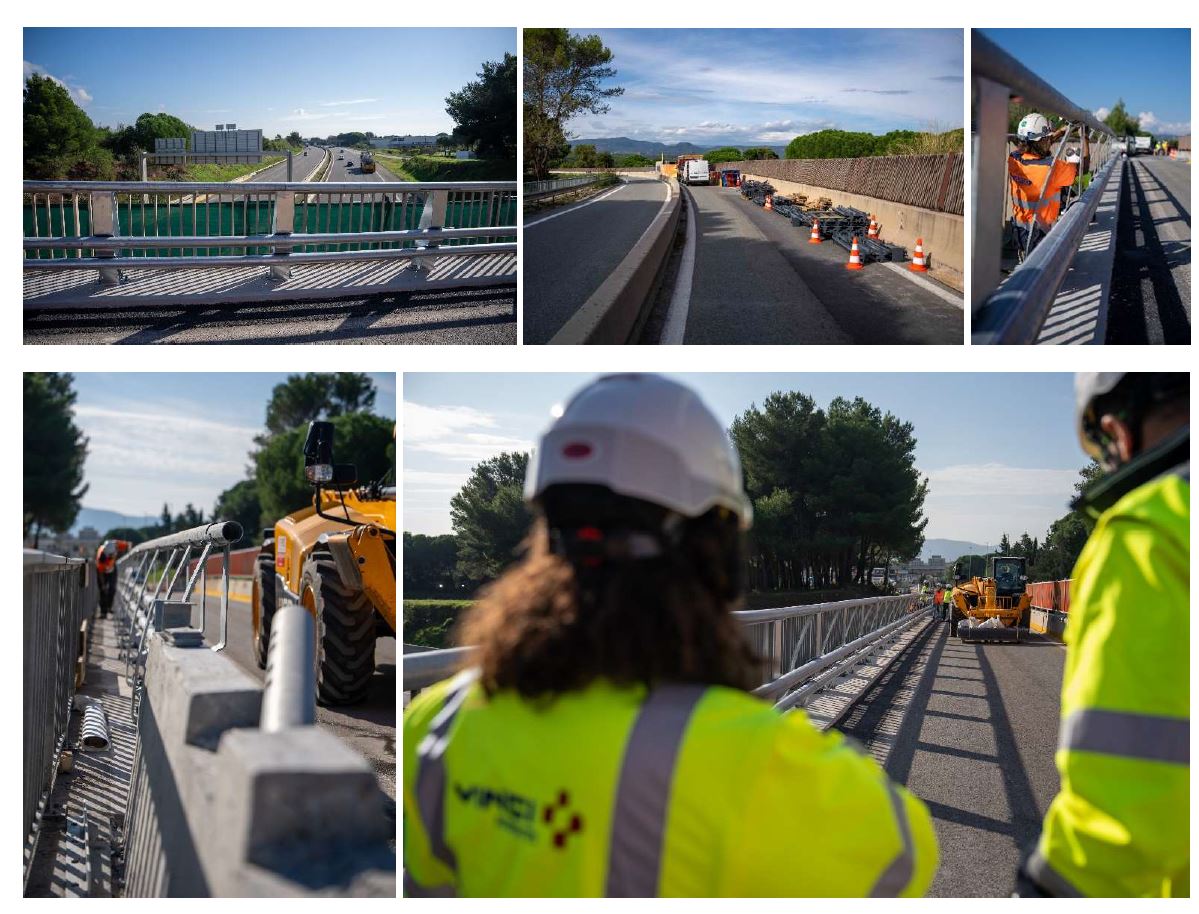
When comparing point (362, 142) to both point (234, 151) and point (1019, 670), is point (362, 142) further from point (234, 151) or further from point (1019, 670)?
A: point (1019, 670)

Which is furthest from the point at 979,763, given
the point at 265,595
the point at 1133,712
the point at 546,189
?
the point at 265,595

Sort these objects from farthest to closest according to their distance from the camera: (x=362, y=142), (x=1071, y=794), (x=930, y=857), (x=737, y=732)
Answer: (x=362, y=142) → (x=1071, y=794) → (x=930, y=857) → (x=737, y=732)

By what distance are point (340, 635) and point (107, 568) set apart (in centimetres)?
1704

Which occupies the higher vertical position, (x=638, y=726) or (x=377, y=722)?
(x=638, y=726)

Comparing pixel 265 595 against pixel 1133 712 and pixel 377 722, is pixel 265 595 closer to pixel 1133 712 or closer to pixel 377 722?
pixel 377 722

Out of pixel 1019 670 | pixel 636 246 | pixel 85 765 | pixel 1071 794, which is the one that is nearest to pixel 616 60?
pixel 636 246

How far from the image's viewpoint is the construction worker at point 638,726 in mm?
1680

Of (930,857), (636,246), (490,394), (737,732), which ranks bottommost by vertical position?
(930,857)

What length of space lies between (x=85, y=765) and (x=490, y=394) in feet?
15.4

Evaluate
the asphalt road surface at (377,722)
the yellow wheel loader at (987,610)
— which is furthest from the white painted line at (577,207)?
the yellow wheel loader at (987,610)

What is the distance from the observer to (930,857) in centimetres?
179

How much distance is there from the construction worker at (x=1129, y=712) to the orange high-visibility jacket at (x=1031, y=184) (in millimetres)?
9715

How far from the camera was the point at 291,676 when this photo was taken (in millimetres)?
2596

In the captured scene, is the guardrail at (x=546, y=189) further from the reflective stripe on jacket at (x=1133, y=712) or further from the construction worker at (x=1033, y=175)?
the construction worker at (x=1033, y=175)
